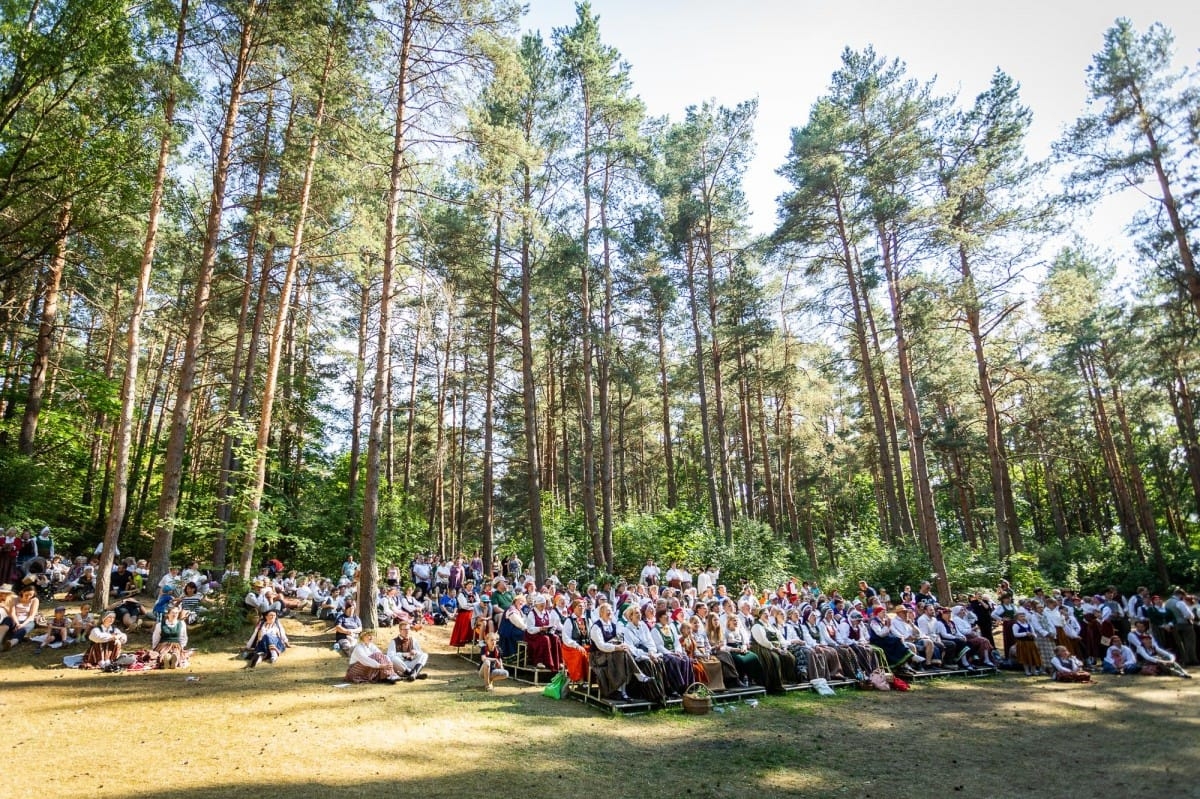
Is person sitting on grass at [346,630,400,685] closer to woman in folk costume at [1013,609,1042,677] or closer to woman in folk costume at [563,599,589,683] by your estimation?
woman in folk costume at [563,599,589,683]

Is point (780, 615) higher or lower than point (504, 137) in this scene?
lower

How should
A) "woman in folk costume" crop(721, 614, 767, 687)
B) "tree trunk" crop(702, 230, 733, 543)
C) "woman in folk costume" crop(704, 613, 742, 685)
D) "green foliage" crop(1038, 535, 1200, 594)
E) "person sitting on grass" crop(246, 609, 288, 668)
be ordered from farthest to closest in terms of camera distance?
"tree trunk" crop(702, 230, 733, 543)
"green foliage" crop(1038, 535, 1200, 594)
"person sitting on grass" crop(246, 609, 288, 668)
"woman in folk costume" crop(721, 614, 767, 687)
"woman in folk costume" crop(704, 613, 742, 685)

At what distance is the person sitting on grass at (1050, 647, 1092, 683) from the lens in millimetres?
11052

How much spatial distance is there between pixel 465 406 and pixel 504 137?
15.7 m

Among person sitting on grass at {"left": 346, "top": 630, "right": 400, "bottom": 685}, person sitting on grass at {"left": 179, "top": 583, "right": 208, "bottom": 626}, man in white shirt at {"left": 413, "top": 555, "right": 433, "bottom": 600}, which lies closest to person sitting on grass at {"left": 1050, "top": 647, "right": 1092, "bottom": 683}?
person sitting on grass at {"left": 346, "top": 630, "right": 400, "bottom": 685}

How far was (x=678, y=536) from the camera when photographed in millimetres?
19609

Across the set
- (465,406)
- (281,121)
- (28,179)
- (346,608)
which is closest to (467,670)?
(346,608)

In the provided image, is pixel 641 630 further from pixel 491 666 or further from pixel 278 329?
pixel 278 329

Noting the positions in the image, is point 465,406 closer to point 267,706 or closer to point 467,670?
point 467,670

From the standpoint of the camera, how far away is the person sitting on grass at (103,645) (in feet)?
30.0

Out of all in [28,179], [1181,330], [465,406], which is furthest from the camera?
[465,406]

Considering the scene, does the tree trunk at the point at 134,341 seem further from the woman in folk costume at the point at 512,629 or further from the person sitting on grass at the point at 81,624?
the woman in folk costume at the point at 512,629

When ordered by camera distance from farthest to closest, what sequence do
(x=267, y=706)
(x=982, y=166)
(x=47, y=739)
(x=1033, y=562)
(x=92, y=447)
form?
(x=92, y=447) < (x=1033, y=562) < (x=982, y=166) < (x=267, y=706) < (x=47, y=739)

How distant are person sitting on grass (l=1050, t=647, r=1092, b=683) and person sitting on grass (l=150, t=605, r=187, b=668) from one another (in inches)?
582
